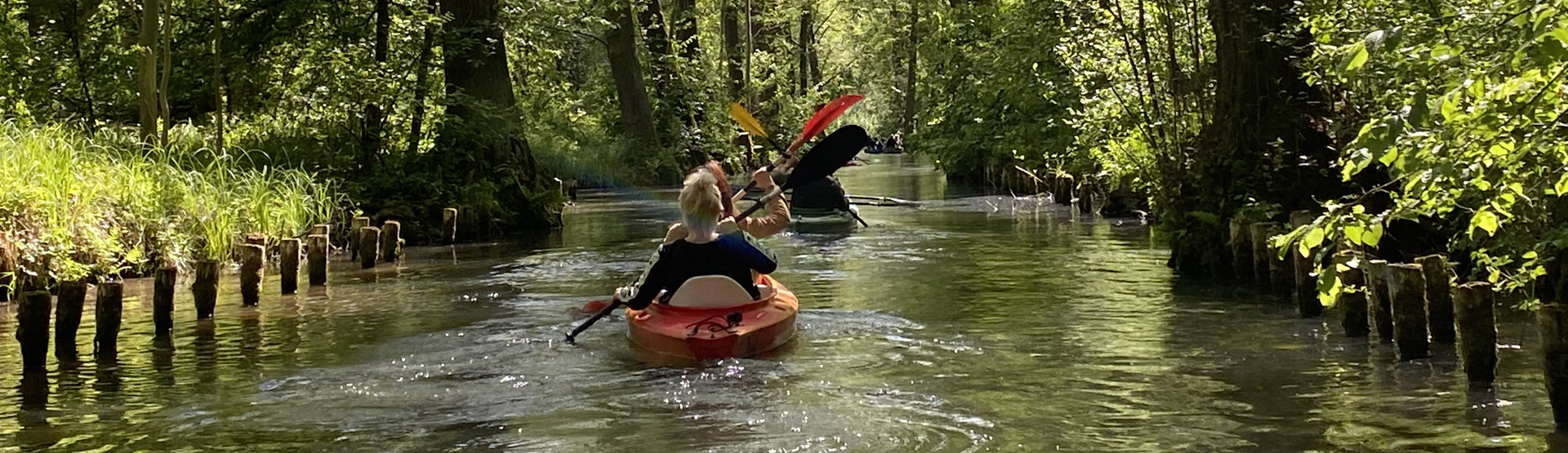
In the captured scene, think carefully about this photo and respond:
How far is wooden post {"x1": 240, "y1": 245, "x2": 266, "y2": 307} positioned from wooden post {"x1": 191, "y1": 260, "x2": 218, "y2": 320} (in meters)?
0.67

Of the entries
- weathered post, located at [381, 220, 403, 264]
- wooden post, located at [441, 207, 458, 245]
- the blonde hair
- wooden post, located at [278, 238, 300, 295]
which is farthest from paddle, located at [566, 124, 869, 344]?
wooden post, located at [441, 207, 458, 245]

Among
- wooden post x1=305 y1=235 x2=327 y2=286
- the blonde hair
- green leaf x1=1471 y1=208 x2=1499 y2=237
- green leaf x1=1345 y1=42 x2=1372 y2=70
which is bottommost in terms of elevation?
wooden post x1=305 y1=235 x2=327 y2=286

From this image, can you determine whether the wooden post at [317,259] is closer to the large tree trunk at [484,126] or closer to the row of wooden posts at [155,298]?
the row of wooden posts at [155,298]

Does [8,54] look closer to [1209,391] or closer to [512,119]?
[512,119]

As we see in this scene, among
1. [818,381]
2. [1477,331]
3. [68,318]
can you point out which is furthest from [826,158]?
[1477,331]

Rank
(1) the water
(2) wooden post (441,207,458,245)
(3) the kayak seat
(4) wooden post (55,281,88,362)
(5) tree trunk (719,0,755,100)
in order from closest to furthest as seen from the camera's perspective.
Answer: (1) the water
(4) wooden post (55,281,88,362)
(3) the kayak seat
(2) wooden post (441,207,458,245)
(5) tree trunk (719,0,755,100)

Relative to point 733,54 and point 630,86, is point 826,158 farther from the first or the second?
point 733,54

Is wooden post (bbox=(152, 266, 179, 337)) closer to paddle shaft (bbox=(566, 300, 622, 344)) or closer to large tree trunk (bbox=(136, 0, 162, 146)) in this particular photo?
paddle shaft (bbox=(566, 300, 622, 344))

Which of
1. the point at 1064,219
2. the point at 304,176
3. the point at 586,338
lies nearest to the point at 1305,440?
the point at 586,338

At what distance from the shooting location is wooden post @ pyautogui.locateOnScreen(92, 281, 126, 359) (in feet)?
29.6

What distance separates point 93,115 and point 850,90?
44283 mm

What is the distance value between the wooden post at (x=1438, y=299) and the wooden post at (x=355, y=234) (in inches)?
399

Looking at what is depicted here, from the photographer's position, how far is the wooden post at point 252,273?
11.4m

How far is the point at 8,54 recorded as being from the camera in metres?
17.3
